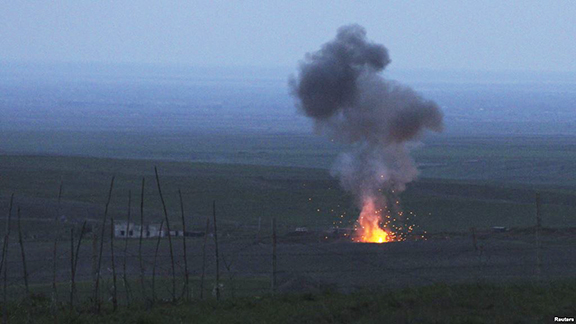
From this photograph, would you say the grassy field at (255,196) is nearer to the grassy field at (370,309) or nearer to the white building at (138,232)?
the white building at (138,232)

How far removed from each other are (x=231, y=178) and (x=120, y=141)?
48.3 metres

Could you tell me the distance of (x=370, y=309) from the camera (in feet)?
51.9

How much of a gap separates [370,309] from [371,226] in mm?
18914

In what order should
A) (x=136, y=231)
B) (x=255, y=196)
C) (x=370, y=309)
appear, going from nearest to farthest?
1. (x=370, y=309)
2. (x=136, y=231)
3. (x=255, y=196)

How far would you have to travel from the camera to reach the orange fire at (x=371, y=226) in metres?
34.0

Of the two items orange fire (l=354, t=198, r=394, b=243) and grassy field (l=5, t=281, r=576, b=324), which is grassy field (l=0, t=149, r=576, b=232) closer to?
orange fire (l=354, t=198, r=394, b=243)

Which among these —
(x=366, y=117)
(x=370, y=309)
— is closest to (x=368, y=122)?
(x=366, y=117)

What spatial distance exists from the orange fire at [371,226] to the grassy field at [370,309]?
54.2 ft

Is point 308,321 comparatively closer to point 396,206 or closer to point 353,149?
point 353,149

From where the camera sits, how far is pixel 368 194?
3538 centimetres

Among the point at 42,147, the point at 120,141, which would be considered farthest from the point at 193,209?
the point at 120,141

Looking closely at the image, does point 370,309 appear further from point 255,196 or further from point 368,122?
point 255,196

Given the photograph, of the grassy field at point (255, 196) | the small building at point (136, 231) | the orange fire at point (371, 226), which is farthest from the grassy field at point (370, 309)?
the grassy field at point (255, 196)

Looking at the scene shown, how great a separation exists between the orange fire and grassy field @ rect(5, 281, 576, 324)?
16.5 meters
